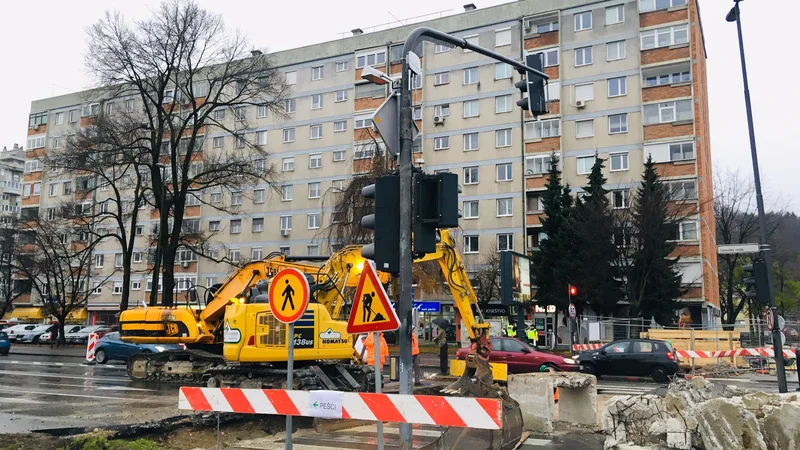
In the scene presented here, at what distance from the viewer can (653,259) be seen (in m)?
37.5

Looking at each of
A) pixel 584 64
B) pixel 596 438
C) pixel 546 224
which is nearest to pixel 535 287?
pixel 546 224

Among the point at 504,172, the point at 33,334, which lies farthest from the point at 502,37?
the point at 33,334

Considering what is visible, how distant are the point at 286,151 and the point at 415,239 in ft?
172

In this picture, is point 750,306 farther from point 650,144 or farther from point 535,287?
point 535,287

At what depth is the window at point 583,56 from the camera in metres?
47.9

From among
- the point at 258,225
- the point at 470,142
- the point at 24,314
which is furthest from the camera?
the point at 24,314

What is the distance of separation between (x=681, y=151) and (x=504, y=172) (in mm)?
12381

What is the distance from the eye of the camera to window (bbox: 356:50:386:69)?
53.9 m

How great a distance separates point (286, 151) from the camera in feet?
193

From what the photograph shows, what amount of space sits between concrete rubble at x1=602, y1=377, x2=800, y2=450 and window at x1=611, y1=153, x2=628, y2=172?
38.5 metres

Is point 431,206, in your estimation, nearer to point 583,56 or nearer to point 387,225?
point 387,225

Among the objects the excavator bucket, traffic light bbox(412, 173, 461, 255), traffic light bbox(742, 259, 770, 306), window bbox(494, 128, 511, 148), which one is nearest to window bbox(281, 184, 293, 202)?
window bbox(494, 128, 511, 148)

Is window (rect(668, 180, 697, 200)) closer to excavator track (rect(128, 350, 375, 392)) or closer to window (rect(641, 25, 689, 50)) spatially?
window (rect(641, 25, 689, 50))

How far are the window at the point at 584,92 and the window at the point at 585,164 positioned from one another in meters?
4.26
